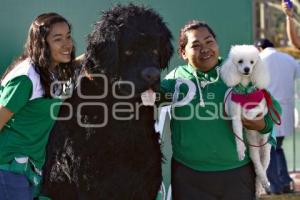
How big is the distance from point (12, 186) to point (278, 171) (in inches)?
165

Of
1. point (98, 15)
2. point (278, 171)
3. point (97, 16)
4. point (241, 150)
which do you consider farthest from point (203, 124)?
point (278, 171)

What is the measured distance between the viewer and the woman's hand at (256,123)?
3227 mm

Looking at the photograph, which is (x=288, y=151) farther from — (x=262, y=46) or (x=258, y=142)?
(x=258, y=142)

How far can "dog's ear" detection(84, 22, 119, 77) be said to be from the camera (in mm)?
2586

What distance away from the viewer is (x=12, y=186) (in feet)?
9.84

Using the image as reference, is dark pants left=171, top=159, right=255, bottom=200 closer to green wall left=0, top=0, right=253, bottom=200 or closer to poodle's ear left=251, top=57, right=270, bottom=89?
poodle's ear left=251, top=57, right=270, bottom=89

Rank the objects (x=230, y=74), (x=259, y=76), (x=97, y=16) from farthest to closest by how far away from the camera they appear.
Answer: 1. (x=97, y=16)
2. (x=259, y=76)
3. (x=230, y=74)

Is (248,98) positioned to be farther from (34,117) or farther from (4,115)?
(4,115)

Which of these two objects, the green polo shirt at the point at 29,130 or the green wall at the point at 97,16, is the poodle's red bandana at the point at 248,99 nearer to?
the green polo shirt at the point at 29,130

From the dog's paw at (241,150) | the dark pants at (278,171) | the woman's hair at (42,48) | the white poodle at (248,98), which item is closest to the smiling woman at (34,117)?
the woman's hair at (42,48)

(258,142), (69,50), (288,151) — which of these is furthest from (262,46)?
(69,50)

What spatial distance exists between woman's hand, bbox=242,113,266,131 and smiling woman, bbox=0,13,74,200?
103 centimetres

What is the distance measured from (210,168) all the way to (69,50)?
1.00 m

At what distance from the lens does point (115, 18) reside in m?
2.63
